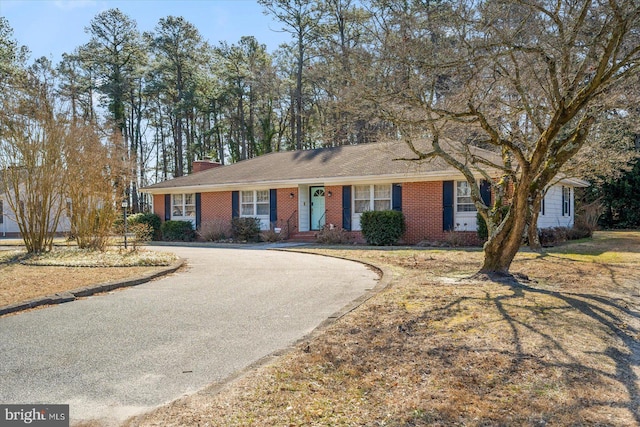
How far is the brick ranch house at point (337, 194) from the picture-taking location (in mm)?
16250

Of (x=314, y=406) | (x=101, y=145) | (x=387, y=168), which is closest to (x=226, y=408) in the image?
(x=314, y=406)

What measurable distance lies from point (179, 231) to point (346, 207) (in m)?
8.19

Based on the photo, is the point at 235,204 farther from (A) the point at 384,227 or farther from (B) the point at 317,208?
(A) the point at 384,227

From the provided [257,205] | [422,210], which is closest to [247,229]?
[257,205]

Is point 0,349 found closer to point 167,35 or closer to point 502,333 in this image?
point 502,333

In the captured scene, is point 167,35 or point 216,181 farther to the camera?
point 167,35

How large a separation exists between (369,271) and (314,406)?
22.9 ft

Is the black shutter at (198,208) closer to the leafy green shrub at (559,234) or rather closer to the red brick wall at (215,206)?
the red brick wall at (215,206)

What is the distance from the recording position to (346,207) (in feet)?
60.1

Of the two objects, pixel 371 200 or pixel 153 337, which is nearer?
pixel 153 337

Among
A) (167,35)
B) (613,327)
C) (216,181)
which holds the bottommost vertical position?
(613,327)

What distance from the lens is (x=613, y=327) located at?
5.45 metres

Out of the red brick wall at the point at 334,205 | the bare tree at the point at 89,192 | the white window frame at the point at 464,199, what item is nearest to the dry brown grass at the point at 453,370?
the white window frame at the point at 464,199

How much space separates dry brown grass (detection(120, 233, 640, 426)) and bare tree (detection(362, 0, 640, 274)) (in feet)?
7.34
